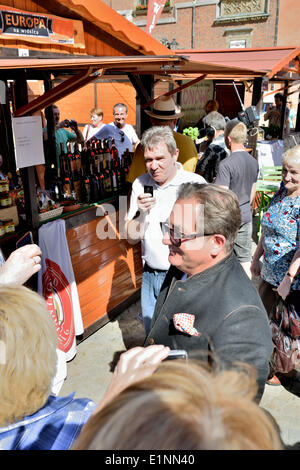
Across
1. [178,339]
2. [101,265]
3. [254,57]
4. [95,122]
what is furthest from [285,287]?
[254,57]

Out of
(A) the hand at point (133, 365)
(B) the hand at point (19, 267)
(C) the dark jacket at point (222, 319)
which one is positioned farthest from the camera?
(B) the hand at point (19, 267)

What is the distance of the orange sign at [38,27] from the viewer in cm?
324

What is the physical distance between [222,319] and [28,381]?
0.81 meters

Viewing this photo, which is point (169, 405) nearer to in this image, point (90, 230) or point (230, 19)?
point (90, 230)

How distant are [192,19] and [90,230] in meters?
23.1

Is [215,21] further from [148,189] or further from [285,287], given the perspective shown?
[285,287]

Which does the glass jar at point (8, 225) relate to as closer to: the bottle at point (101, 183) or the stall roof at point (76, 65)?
the stall roof at point (76, 65)

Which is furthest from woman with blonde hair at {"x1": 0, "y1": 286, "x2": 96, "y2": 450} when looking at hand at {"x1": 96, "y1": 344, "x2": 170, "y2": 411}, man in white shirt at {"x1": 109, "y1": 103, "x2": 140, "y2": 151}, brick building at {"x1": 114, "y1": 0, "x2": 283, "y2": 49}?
brick building at {"x1": 114, "y1": 0, "x2": 283, "y2": 49}

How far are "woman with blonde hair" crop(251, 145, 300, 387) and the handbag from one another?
0.17 ft

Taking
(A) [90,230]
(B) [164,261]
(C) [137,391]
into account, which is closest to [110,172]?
(A) [90,230]

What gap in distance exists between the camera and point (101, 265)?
4.10 meters

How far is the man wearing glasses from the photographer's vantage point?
1516 mm

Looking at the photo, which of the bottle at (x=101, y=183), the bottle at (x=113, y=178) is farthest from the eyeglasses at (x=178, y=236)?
the bottle at (x=113, y=178)

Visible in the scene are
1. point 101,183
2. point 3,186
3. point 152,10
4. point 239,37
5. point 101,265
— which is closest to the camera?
point 3,186
